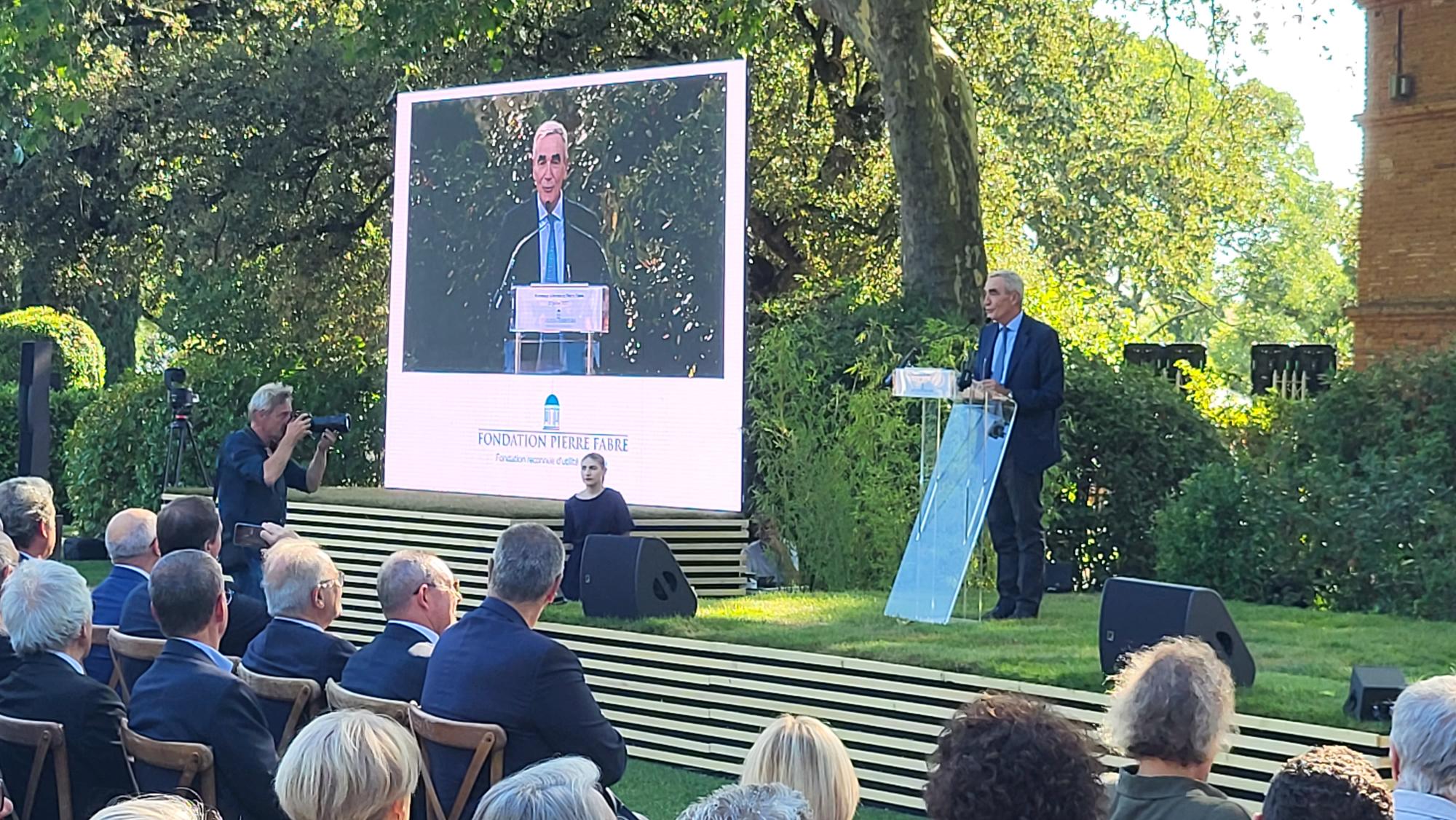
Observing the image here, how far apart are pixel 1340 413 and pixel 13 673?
24.3 ft

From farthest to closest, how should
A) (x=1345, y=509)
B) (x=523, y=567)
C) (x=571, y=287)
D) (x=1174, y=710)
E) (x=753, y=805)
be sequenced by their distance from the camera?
(x=571, y=287) < (x=1345, y=509) < (x=523, y=567) < (x=1174, y=710) < (x=753, y=805)

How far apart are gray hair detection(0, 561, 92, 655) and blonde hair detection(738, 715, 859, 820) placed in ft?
6.82

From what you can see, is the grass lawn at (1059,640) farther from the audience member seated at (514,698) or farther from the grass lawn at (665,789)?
the audience member seated at (514,698)

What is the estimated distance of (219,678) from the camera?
13.6 ft

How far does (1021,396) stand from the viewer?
277 inches

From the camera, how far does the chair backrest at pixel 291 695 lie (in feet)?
15.3

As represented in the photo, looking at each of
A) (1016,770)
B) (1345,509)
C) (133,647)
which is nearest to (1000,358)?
(1345,509)

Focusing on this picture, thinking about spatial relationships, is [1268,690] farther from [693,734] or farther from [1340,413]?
[1340,413]

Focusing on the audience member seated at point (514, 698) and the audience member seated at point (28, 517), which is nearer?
the audience member seated at point (514, 698)

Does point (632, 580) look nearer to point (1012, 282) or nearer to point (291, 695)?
point (1012, 282)

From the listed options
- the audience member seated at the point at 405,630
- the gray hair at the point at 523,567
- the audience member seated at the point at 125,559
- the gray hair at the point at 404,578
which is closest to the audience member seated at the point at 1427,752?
the gray hair at the point at 523,567

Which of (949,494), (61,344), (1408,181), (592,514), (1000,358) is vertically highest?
(1408,181)

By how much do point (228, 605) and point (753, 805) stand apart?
12.0ft

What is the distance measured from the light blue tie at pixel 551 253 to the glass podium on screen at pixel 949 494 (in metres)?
3.84
